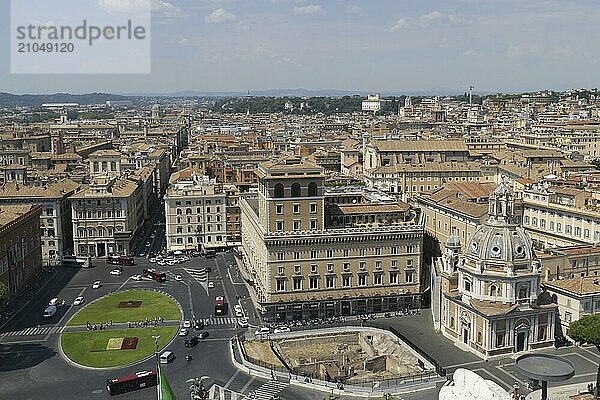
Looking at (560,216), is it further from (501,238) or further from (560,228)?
(501,238)

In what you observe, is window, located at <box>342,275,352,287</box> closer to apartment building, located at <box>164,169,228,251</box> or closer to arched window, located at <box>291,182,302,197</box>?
arched window, located at <box>291,182,302,197</box>

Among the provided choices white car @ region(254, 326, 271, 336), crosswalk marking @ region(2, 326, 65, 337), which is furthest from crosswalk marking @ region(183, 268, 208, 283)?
crosswalk marking @ region(2, 326, 65, 337)

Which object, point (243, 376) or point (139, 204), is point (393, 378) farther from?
point (139, 204)

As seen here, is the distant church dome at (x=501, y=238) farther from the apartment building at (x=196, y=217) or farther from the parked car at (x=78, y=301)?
the apartment building at (x=196, y=217)

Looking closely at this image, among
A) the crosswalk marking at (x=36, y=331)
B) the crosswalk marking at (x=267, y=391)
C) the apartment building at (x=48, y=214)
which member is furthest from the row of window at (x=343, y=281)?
the apartment building at (x=48, y=214)

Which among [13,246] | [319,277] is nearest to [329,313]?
[319,277]

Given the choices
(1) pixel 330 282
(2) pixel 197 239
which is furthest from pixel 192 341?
(2) pixel 197 239
